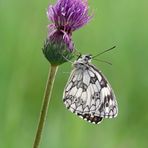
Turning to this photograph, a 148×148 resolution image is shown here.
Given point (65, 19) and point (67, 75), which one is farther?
point (67, 75)

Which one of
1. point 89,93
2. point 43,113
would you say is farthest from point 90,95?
point 43,113

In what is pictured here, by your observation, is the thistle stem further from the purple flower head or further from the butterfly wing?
the butterfly wing

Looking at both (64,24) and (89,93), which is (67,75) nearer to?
(89,93)

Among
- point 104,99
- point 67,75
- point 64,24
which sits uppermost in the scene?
point 67,75

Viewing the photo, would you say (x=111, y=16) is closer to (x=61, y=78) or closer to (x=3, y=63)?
(x=61, y=78)

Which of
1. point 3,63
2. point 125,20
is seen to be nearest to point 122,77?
point 3,63

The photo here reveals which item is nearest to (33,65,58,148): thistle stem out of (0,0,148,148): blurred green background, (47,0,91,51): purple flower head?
(47,0,91,51): purple flower head
